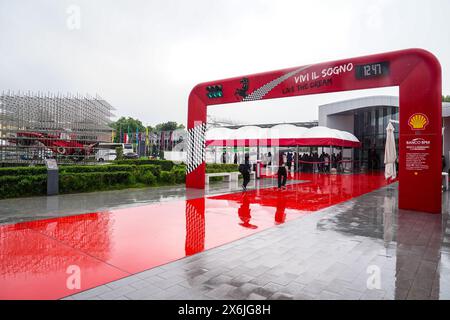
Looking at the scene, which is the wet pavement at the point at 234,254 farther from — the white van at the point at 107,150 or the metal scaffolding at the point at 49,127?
the white van at the point at 107,150

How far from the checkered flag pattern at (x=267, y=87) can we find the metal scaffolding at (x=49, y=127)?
7.95m

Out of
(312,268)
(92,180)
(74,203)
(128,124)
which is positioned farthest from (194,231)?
(128,124)

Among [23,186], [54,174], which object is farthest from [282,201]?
[23,186]

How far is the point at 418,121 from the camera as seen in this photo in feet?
26.5

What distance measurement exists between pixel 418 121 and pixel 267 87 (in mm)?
5088

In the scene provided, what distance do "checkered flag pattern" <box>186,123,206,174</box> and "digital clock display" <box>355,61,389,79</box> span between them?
21.9 feet

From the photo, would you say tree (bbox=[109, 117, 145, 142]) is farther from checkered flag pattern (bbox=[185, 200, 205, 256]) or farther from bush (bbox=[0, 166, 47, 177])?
checkered flag pattern (bbox=[185, 200, 205, 256])

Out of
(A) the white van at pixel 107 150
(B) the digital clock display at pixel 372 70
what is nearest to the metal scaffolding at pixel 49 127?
(A) the white van at pixel 107 150

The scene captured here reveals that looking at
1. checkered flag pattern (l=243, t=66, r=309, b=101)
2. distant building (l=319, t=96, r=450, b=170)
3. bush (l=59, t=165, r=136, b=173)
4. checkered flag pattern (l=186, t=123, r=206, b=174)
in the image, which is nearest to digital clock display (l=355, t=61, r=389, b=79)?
checkered flag pattern (l=243, t=66, r=309, b=101)

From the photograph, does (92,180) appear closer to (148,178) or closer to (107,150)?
(148,178)

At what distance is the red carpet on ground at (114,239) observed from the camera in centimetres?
368

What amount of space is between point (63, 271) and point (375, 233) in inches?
216

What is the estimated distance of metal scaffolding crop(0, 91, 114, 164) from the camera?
11992 mm
